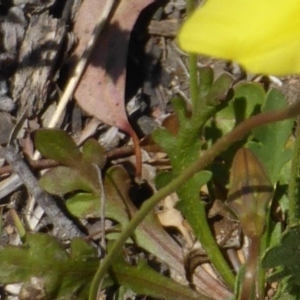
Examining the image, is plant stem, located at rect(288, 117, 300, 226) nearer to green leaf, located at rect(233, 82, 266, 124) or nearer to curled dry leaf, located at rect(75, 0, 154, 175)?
green leaf, located at rect(233, 82, 266, 124)

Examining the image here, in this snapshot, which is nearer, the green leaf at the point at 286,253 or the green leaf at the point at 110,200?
the green leaf at the point at 286,253

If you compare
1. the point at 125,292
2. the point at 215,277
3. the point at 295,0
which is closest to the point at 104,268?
the point at 125,292

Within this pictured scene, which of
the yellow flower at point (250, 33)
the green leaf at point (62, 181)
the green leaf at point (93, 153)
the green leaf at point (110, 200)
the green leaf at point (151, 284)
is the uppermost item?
the yellow flower at point (250, 33)

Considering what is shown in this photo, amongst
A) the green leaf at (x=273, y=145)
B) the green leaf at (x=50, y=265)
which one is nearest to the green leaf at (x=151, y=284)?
the green leaf at (x=50, y=265)

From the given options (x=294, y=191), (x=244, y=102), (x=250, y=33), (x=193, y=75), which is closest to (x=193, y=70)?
(x=193, y=75)

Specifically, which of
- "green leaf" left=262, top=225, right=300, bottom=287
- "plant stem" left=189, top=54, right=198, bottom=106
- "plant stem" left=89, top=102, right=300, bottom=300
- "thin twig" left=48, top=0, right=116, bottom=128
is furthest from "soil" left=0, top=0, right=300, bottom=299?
"plant stem" left=89, top=102, right=300, bottom=300

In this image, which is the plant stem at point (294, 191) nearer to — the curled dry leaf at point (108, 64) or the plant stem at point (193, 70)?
the plant stem at point (193, 70)

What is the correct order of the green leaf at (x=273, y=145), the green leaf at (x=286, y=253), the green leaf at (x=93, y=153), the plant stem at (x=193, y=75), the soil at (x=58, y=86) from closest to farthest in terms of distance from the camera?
the green leaf at (x=286, y=253)
the plant stem at (x=193, y=75)
the green leaf at (x=273, y=145)
the green leaf at (x=93, y=153)
the soil at (x=58, y=86)
